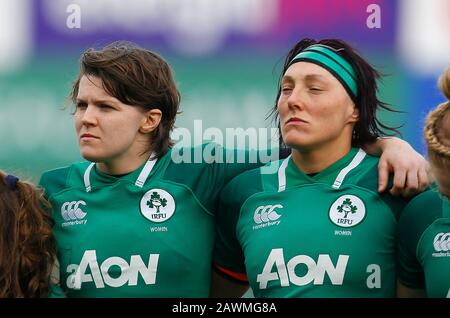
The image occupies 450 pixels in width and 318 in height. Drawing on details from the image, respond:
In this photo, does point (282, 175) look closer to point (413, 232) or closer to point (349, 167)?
point (349, 167)

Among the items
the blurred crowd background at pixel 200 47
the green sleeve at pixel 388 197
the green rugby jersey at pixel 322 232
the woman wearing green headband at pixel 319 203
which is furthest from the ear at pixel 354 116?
the blurred crowd background at pixel 200 47

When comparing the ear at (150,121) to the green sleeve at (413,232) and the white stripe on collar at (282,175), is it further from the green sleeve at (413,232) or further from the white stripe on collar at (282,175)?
the green sleeve at (413,232)

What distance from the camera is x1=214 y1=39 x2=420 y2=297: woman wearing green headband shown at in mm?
3260

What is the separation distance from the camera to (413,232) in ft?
10.5

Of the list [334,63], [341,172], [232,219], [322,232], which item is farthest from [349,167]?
[232,219]

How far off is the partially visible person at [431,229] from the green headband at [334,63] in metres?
0.46

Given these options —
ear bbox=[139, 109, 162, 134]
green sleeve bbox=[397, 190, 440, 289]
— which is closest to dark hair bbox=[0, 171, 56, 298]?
ear bbox=[139, 109, 162, 134]

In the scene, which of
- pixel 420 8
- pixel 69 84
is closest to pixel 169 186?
pixel 69 84

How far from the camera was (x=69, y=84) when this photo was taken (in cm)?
→ 429

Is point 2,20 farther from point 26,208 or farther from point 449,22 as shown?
point 449,22

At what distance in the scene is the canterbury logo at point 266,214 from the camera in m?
3.40

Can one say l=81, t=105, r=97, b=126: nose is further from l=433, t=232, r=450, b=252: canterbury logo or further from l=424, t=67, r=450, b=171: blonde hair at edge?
l=433, t=232, r=450, b=252: canterbury logo
